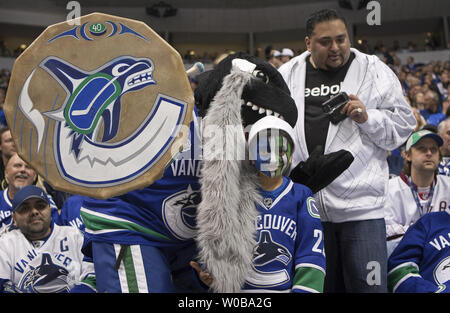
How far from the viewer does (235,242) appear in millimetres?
1447

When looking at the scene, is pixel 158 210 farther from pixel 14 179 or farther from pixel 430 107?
pixel 430 107

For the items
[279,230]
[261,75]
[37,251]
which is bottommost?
[37,251]

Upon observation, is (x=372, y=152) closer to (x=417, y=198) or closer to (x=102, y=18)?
(x=417, y=198)

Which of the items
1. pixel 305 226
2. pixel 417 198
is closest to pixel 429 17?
pixel 417 198

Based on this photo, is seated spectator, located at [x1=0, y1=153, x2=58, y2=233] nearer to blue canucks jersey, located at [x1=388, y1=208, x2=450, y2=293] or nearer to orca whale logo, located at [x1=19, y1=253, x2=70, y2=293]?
orca whale logo, located at [x1=19, y1=253, x2=70, y2=293]

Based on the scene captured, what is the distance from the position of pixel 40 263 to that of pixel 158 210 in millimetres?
1340

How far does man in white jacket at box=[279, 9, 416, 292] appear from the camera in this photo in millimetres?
1982

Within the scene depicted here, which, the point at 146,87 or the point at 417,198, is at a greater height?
the point at 146,87

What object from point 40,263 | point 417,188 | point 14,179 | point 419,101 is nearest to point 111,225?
point 40,263

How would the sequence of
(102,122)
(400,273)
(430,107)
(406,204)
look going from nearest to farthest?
1. (102,122)
2. (400,273)
3. (406,204)
4. (430,107)

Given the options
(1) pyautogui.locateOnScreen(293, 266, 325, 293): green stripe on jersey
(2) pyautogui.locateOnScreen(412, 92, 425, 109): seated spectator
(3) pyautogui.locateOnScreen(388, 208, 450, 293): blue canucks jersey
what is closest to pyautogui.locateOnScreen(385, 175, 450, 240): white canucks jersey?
(3) pyautogui.locateOnScreen(388, 208, 450, 293): blue canucks jersey

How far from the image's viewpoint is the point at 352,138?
202 cm

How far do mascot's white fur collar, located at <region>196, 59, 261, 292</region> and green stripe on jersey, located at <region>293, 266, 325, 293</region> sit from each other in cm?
15

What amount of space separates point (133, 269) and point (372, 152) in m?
1.04
